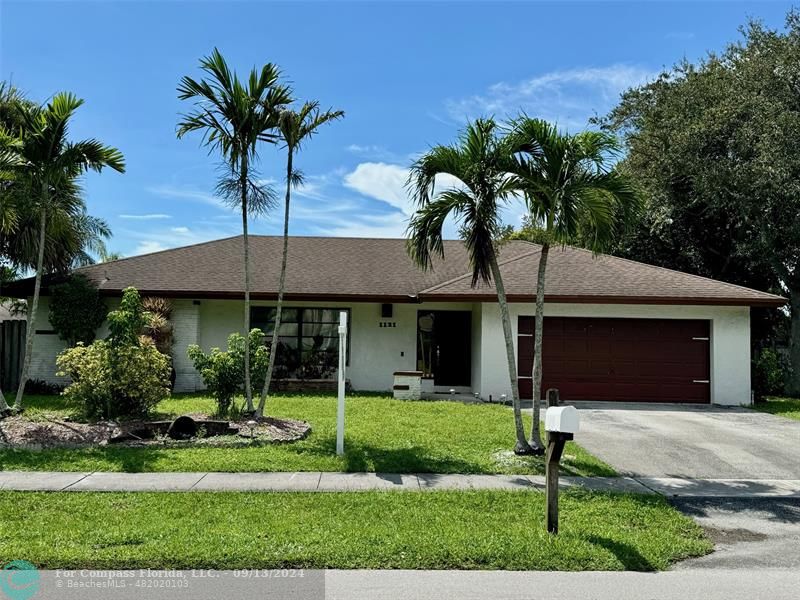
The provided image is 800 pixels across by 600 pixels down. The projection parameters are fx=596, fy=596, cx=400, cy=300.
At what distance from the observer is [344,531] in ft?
17.5

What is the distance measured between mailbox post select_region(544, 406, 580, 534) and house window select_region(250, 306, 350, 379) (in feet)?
39.1

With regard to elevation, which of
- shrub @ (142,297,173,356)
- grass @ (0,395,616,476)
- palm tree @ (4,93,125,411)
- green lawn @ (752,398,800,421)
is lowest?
grass @ (0,395,616,476)

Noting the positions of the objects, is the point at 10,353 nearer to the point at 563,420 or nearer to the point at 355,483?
the point at 355,483

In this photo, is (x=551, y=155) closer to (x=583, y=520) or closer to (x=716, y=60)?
(x=583, y=520)

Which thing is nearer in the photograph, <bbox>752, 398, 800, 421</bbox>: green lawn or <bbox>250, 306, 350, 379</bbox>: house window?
<bbox>752, 398, 800, 421</bbox>: green lawn

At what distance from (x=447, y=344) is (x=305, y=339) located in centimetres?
419

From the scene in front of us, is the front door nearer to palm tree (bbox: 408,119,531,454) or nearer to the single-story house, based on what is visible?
the single-story house

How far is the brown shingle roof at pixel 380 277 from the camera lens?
15.1 metres

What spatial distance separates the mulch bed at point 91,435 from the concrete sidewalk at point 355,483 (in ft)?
4.59

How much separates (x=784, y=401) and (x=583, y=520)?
14.4m

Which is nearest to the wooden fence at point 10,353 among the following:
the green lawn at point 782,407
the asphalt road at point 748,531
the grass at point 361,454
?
the grass at point 361,454

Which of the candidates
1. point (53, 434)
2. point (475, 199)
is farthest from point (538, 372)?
point (53, 434)

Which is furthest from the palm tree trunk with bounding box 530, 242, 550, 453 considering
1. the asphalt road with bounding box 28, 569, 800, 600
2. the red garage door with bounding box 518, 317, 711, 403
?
the red garage door with bounding box 518, 317, 711, 403

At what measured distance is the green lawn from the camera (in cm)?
1400
